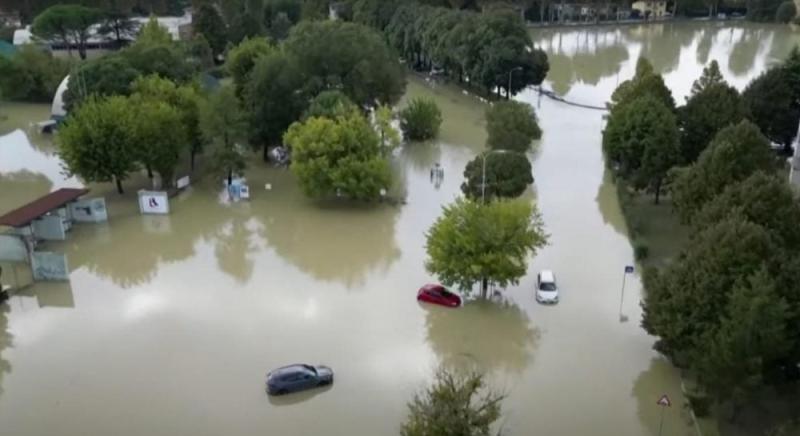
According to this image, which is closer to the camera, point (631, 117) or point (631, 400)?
point (631, 400)

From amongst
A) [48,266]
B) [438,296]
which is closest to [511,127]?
[438,296]

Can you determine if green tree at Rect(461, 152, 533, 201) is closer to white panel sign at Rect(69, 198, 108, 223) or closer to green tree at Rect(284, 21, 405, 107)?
green tree at Rect(284, 21, 405, 107)

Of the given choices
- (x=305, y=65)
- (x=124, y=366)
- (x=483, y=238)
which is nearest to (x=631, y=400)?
(x=483, y=238)

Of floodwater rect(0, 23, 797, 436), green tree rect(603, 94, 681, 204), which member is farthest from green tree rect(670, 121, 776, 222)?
green tree rect(603, 94, 681, 204)

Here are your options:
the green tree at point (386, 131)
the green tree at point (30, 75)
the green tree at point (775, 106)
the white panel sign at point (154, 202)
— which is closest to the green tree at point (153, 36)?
the green tree at point (30, 75)

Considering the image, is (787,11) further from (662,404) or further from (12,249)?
(12,249)

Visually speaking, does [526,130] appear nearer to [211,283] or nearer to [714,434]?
[211,283]

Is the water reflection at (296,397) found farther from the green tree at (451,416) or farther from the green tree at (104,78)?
the green tree at (104,78)
